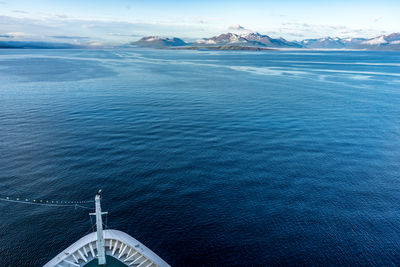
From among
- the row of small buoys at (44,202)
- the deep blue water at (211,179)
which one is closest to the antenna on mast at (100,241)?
the deep blue water at (211,179)

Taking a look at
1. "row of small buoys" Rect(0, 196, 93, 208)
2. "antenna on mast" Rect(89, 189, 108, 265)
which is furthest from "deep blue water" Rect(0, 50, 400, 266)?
"antenna on mast" Rect(89, 189, 108, 265)

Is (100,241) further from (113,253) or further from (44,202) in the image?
(44,202)

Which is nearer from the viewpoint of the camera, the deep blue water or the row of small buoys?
the deep blue water

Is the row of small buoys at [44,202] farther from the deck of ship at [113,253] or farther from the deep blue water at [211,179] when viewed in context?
the deck of ship at [113,253]

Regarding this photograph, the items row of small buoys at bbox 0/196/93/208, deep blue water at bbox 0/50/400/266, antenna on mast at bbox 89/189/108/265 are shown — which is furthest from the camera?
row of small buoys at bbox 0/196/93/208

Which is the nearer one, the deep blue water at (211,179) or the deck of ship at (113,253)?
the deck of ship at (113,253)

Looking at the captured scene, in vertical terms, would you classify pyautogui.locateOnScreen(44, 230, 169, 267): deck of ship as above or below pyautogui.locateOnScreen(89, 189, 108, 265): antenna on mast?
below

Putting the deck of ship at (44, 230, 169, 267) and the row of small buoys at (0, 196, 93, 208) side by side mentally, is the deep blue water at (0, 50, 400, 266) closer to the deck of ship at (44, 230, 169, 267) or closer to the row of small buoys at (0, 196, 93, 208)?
the row of small buoys at (0, 196, 93, 208)

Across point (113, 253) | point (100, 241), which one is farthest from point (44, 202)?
point (100, 241)
